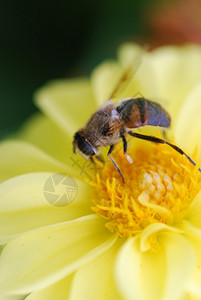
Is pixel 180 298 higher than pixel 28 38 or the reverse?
the reverse

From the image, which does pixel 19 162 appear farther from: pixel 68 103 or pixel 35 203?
pixel 68 103

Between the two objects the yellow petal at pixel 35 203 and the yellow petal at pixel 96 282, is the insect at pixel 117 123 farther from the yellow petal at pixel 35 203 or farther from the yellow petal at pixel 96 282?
the yellow petal at pixel 96 282

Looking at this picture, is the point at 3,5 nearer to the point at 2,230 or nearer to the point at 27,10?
the point at 27,10

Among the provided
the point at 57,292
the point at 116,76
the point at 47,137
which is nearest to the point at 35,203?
the point at 57,292

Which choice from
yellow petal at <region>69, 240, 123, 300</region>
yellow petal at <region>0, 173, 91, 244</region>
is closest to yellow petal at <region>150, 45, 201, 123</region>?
yellow petal at <region>0, 173, 91, 244</region>

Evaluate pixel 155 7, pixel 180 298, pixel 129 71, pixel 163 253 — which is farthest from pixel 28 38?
pixel 180 298

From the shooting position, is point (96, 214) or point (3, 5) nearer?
point (96, 214)
